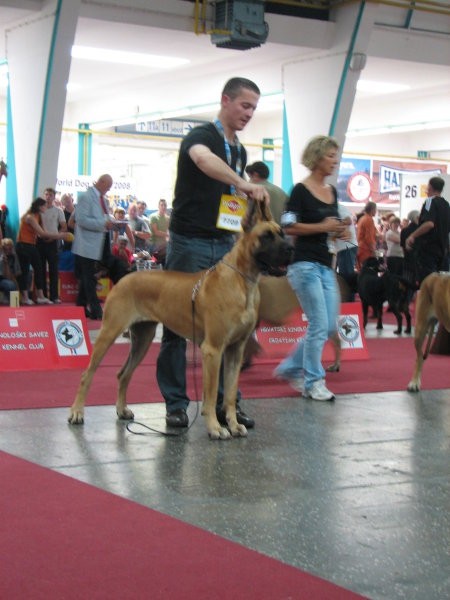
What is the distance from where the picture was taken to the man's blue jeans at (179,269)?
503 centimetres

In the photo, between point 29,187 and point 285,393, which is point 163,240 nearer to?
point 29,187

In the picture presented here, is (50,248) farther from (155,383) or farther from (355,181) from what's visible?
(355,181)

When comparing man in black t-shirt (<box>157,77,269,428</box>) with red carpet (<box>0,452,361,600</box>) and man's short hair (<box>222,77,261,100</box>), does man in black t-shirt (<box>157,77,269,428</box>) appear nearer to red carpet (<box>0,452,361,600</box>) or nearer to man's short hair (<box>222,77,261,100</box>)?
man's short hair (<box>222,77,261,100</box>)

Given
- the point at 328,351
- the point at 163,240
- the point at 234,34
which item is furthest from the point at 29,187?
the point at 328,351

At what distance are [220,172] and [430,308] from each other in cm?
261

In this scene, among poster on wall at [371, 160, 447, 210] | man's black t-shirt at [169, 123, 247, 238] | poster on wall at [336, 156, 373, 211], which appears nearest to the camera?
man's black t-shirt at [169, 123, 247, 238]

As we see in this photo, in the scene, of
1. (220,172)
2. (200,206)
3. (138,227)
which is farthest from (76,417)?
(138,227)

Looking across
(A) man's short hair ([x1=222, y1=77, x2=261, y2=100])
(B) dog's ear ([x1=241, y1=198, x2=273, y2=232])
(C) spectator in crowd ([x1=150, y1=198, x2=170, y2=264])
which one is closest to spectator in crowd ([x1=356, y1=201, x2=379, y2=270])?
(C) spectator in crowd ([x1=150, y1=198, x2=170, y2=264])

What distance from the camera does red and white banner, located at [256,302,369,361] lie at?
7965mm

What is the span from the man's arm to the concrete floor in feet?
4.12

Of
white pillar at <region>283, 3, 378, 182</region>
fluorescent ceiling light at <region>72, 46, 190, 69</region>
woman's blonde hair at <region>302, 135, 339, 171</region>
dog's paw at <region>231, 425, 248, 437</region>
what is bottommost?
dog's paw at <region>231, 425, 248, 437</region>

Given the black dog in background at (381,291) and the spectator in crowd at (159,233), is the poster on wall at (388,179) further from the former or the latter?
the black dog in background at (381,291)

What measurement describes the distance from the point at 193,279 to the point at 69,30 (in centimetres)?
894

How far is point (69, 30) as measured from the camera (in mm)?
12789
